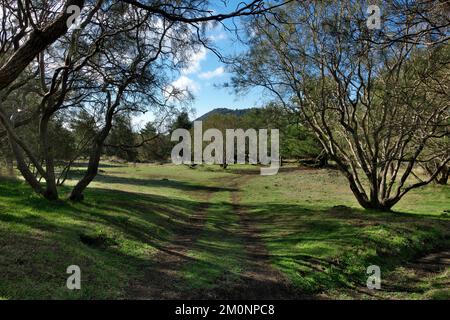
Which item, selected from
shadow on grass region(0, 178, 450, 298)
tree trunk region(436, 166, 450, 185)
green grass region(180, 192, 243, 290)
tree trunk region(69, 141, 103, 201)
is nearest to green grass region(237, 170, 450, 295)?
shadow on grass region(0, 178, 450, 298)

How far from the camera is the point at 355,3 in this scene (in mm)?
17531

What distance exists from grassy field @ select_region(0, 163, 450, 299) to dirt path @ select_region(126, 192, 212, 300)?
25 millimetres

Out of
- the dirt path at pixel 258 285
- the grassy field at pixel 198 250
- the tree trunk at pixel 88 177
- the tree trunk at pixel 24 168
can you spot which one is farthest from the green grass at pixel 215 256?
the tree trunk at pixel 24 168

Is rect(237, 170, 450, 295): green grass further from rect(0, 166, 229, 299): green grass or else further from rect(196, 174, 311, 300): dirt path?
rect(0, 166, 229, 299): green grass

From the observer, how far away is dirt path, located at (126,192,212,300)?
27.0 ft

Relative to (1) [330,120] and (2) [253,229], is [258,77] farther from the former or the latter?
(2) [253,229]

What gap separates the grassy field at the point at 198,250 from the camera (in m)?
8.55

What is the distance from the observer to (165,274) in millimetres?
9609

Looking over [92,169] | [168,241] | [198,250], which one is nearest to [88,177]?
[92,169]

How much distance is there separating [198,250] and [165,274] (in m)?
2.81

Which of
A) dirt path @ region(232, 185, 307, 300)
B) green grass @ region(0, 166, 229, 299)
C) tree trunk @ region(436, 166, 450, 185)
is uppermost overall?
tree trunk @ region(436, 166, 450, 185)

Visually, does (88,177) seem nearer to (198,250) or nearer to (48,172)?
(48,172)
